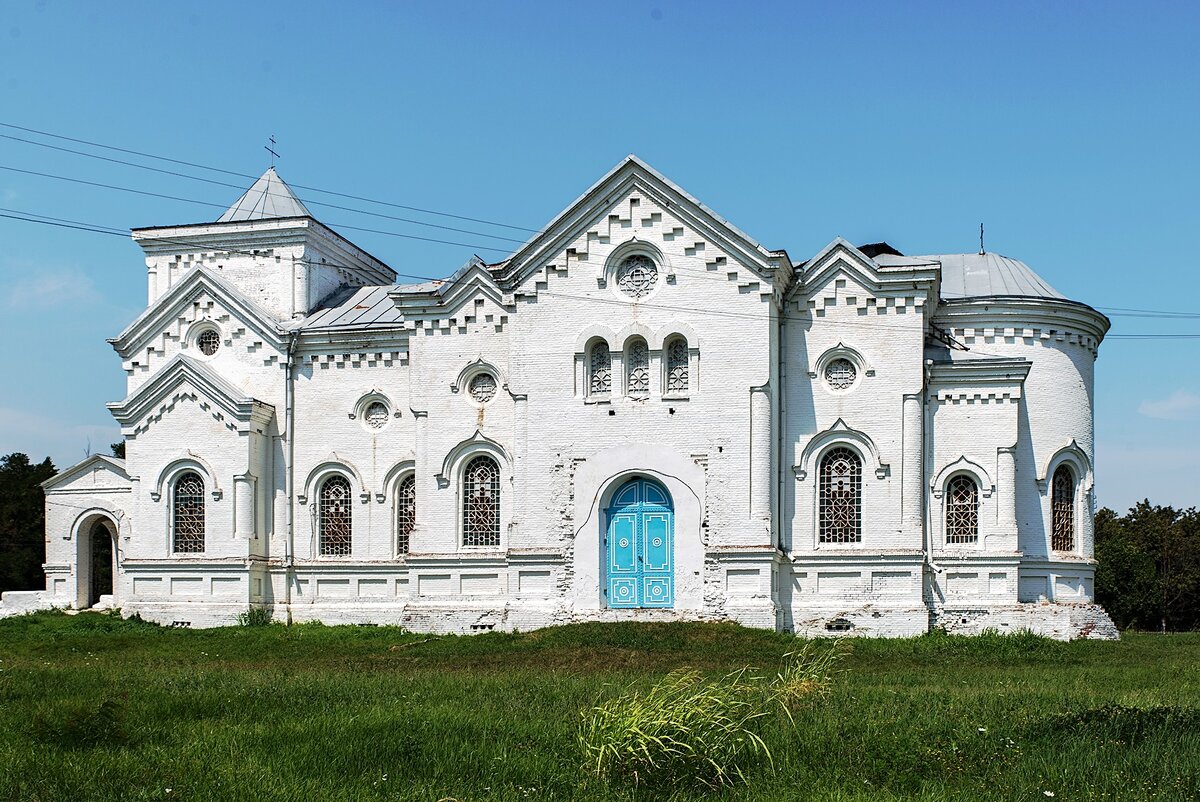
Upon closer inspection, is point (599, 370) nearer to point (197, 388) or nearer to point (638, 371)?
point (638, 371)

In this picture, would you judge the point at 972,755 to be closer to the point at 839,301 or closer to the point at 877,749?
the point at 877,749

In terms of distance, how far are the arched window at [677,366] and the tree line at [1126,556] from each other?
26762mm

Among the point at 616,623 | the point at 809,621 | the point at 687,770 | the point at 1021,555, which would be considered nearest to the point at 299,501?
the point at 616,623

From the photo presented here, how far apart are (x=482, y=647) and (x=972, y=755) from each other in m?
14.4

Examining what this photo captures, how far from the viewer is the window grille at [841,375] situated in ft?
94.6

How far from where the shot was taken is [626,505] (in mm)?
28922

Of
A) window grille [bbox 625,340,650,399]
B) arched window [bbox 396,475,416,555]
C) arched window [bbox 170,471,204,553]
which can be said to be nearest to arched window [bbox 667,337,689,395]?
window grille [bbox 625,340,650,399]

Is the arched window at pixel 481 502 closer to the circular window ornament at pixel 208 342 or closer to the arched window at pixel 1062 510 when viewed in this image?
the circular window ornament at pixel 208 342

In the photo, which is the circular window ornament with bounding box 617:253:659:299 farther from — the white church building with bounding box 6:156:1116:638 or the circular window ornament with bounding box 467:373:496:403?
the circular window ornament with bounding box 467:373:496:403

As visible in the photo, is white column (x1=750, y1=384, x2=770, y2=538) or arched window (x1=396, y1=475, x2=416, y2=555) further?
arched window (x1=396, y1=475, x2=416, y2=555)

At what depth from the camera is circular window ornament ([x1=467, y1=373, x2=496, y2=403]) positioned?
30.3 m

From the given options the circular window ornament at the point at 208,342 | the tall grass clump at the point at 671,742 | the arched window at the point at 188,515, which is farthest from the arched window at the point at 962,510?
the circular window ornament at the point at 208,342

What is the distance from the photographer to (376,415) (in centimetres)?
3241

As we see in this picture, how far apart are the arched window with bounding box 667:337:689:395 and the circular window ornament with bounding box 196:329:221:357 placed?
1185cm
